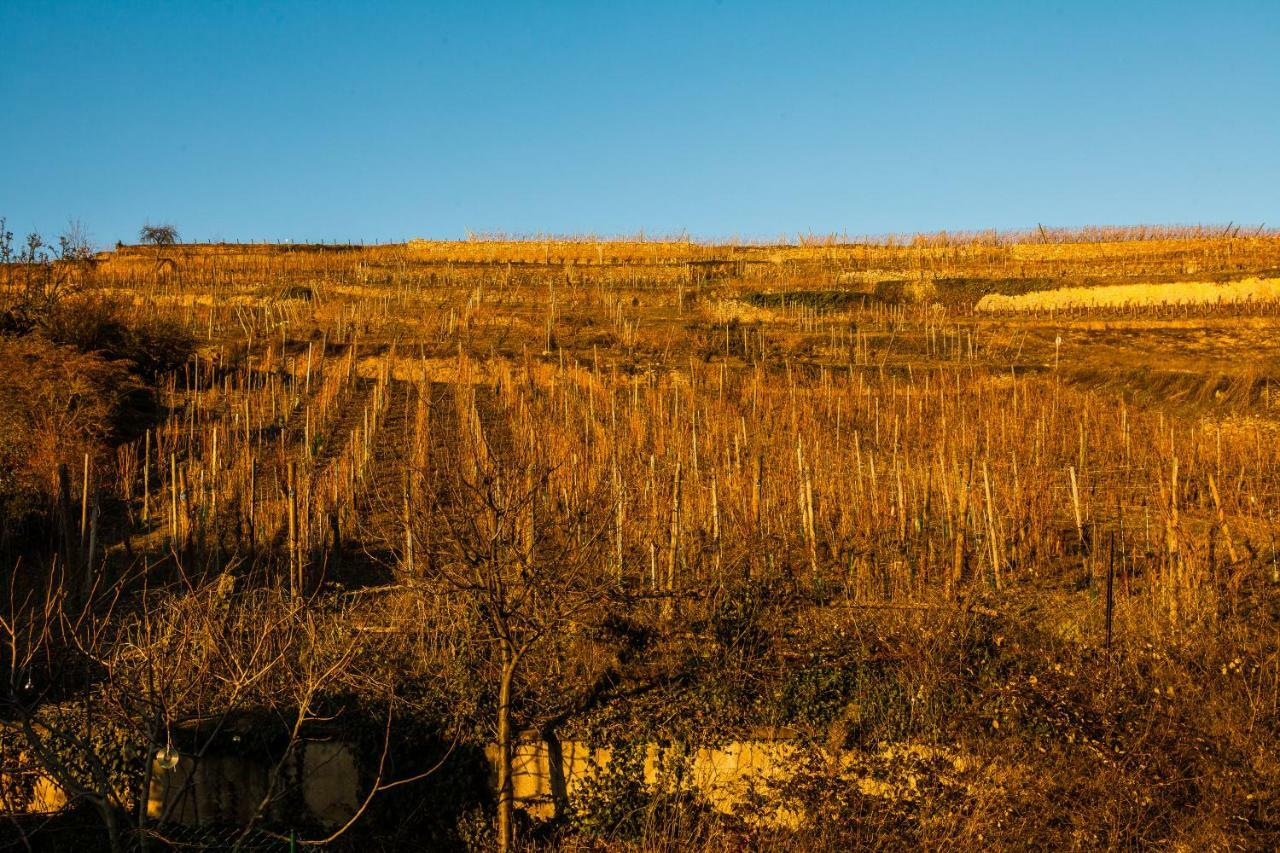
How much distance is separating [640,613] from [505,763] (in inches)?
115

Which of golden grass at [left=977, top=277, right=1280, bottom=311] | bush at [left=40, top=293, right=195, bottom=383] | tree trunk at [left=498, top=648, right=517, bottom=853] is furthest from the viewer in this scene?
golden grass at [left=977, top=277, right=1280, bottom=311]

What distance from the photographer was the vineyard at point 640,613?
7.73m

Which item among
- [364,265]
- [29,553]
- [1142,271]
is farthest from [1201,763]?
[364,265]

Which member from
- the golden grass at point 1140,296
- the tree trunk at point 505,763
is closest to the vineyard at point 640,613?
the tree trunk at point 505,763

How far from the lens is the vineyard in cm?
773

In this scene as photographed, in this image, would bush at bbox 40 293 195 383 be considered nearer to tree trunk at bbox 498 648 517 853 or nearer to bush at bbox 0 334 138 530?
bush at bbox 0 334 138 530

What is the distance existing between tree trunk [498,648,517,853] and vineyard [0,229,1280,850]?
0.03 m

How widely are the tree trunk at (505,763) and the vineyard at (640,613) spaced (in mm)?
34

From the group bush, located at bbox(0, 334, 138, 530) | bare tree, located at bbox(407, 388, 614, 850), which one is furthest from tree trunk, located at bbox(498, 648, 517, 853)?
bush, located at bbox(0, 334, 138, 530)

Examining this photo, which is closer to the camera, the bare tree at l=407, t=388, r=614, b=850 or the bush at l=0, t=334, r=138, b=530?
the bare tree at l=407, t=388, r=614, b=850

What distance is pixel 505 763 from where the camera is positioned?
25.2 ft

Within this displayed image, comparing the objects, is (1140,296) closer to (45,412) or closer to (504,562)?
(45,412)

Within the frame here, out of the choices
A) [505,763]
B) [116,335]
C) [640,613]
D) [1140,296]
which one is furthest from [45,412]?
[1140,296]

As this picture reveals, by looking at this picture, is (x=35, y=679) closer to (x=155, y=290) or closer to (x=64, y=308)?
(x=64, y=308)
